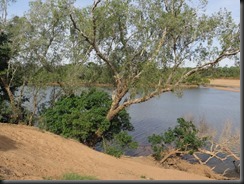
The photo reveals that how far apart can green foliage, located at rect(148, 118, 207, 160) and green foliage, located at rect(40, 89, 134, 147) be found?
1674 millimetres

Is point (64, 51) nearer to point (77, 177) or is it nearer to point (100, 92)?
point (100, 92)

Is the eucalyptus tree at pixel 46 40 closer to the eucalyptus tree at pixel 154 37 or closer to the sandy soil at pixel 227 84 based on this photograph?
the eucalyptus tree at pixel 154 37

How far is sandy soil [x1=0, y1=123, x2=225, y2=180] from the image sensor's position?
9.87m

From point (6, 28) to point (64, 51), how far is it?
3396mm

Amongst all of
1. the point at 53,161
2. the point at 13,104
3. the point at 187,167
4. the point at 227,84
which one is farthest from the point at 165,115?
the point at 227,84

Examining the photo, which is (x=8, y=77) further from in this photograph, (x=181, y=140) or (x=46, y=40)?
(x=181, y=140)

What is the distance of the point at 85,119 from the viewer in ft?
52.4

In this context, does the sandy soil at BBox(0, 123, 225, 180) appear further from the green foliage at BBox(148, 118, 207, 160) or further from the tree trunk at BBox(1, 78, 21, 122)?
the tree trunk at BBox(1, 78, 21, 122)

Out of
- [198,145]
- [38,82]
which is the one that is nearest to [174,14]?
[198,145]

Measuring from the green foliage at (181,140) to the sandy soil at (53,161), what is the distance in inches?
143

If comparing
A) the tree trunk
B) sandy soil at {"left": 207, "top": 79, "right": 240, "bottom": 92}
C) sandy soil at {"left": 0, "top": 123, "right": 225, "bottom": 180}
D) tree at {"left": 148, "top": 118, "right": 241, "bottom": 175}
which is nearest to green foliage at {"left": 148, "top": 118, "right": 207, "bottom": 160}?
tree at {"left": 148, "top": 118, "right": 241, "bottom": 175}

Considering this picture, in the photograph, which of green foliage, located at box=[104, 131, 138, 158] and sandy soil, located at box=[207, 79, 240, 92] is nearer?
green foliage, located at box=[104, 131, 138, 158]

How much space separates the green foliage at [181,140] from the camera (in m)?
17.1

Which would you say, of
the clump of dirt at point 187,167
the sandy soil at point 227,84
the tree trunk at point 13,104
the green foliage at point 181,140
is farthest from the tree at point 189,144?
the sandy soil at point 227,84
